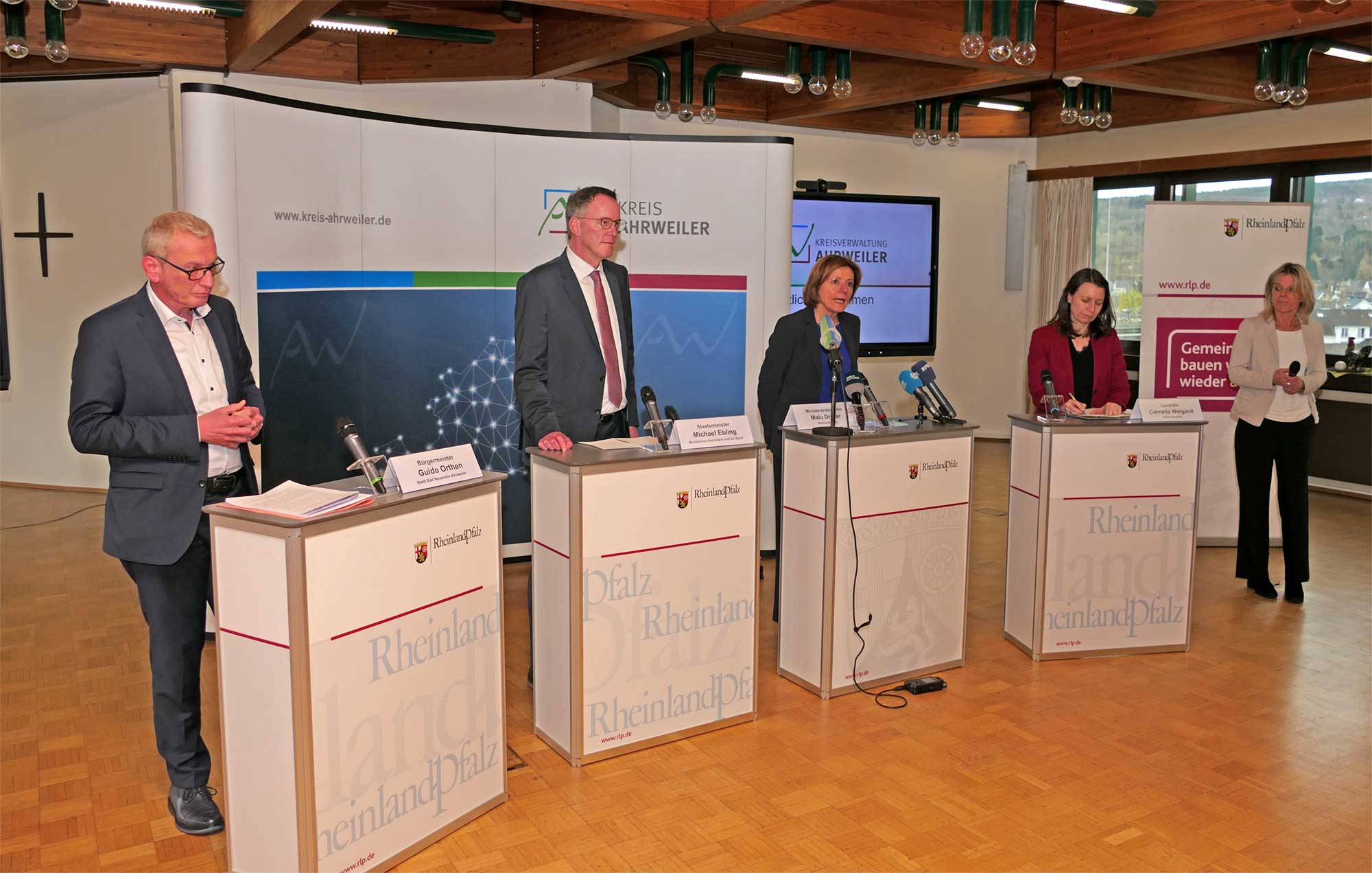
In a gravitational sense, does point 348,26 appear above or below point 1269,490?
above

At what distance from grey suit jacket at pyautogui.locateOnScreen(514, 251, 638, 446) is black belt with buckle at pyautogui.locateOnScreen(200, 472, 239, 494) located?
104 centimetres

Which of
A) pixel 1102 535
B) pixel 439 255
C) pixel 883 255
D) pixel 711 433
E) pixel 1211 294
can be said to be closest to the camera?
pixel 711 433

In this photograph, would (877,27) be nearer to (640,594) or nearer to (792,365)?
(792,365)

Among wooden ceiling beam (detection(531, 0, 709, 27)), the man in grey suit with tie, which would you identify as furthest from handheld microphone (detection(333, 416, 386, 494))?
wooden ceiling beam (detection(531, 0, 709, 27))

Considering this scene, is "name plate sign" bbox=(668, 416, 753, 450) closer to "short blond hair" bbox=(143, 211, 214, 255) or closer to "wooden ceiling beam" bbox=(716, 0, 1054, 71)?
"short blond hair" bbox=(143, 211, 214, 255)

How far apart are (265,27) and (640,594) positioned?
3.72 meters

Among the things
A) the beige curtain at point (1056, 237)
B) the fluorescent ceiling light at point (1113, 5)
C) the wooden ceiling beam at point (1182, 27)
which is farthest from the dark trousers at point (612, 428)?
the beige curtain at point (1056, 237)

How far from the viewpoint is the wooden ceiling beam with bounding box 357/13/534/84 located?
6.44 m

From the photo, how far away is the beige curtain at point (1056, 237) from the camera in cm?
946

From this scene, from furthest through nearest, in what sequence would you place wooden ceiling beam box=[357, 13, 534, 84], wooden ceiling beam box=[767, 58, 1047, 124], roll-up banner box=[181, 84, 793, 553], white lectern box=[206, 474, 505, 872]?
wooden ceiling beam box=[767, 58, 1047, 124] → wooden ceiling beam box=[357, 13, 534, 84] → roll-up banner box=[181, 84, 793, 553] → white lectern box=[206, 474, 505, 872]

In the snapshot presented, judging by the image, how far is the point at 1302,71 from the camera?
20.4ft

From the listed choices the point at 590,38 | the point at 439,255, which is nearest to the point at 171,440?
the point at 439,255

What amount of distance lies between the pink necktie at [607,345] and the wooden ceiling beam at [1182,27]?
141 inches

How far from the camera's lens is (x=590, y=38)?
6.06 meters
